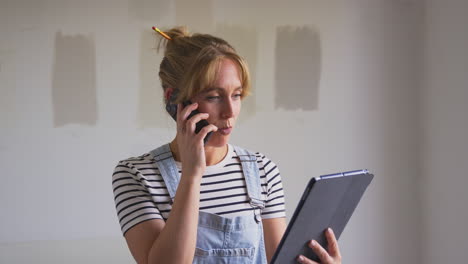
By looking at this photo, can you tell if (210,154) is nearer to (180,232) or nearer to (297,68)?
(180,232)

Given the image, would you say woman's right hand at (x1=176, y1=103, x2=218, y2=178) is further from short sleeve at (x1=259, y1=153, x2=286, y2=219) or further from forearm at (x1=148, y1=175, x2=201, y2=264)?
short sleeve at (x1=259, y1=153, x2=286, y2=219)

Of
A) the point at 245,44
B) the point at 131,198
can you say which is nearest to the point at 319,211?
the point at 131,198

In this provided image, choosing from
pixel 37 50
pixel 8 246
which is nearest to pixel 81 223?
pixel 8 246

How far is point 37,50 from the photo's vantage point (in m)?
2.24

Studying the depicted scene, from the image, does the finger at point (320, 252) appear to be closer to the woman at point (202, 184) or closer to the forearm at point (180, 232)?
the woman at point (202, 184)

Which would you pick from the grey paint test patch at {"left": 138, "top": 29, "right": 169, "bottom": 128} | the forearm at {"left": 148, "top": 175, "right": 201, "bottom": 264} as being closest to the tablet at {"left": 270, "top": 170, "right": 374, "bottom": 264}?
the forearm at {"left": 148, "top": 175, "right": 201, "bottom": 264}

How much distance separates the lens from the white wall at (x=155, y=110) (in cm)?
224

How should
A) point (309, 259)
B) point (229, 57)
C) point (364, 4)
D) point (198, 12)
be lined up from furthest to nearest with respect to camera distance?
point (364, 4) < point (198, 12) < point (229, 57) < point (309, 259)

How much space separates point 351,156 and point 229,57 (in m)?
1.57

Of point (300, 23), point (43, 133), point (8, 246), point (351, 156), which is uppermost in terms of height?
point (300, 23)

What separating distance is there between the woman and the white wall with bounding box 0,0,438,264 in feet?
3.53

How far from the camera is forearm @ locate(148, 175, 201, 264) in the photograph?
3.65 feet

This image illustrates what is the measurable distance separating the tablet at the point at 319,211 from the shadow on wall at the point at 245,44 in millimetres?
1387

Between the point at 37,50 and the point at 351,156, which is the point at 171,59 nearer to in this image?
the point at 37,50
